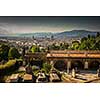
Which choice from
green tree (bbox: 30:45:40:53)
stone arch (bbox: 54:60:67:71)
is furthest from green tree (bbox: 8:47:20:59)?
stone arch (bbox: 54:60:67:71)

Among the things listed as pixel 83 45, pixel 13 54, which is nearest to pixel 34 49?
pixel 13 54

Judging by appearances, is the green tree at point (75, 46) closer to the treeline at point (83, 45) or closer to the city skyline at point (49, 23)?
the treeline at point (83, 45)

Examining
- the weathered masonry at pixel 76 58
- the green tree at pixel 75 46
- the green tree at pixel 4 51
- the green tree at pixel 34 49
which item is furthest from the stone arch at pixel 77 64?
the green tree at pixel 4 51

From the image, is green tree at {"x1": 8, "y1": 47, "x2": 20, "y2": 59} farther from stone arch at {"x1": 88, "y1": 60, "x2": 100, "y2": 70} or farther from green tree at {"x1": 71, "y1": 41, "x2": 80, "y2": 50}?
stone arch at {"x1": 88, "y1": 60, "x2": 100, "y2": 70}

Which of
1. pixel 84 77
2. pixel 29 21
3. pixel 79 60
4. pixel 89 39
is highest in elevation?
pixel 29 21
